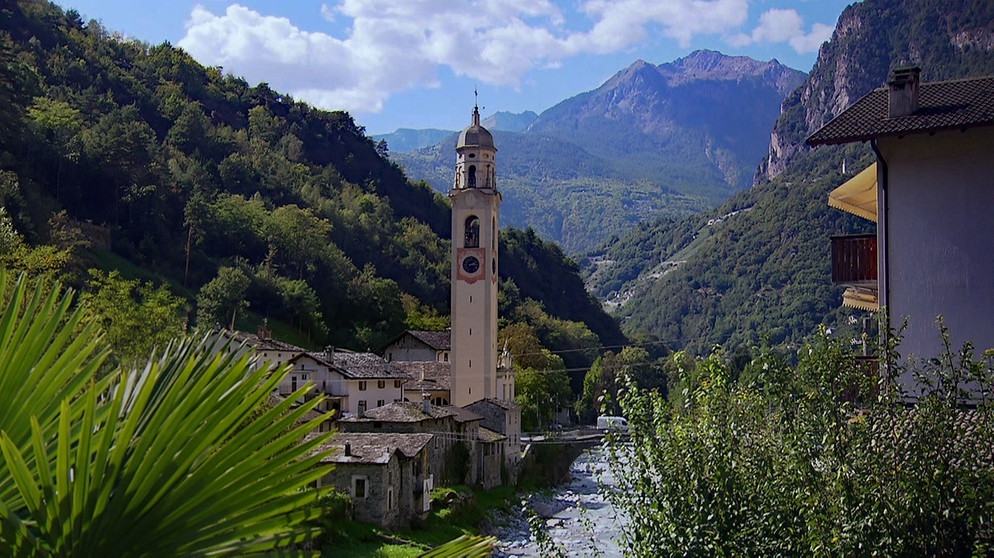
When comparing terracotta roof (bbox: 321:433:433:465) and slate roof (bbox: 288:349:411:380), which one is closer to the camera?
terracotta roof (bbox: 321:433:433:465)

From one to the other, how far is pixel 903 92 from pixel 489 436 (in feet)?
154

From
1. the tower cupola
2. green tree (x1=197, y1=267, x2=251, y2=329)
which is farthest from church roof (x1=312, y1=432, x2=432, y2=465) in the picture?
the tower cupola

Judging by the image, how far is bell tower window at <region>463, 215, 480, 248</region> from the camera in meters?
69.4

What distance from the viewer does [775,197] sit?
195500 mm

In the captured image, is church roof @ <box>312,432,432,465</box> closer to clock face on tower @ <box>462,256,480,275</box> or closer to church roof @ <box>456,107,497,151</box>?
clock face on tower @ <box>462,256,480,275</box>

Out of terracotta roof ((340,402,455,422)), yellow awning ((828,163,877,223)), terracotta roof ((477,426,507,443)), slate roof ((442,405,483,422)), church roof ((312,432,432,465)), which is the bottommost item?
terracotta roof ((477,426,507,443))

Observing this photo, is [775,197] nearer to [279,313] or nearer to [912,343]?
[279,313]

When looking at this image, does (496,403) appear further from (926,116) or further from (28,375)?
(28,375)

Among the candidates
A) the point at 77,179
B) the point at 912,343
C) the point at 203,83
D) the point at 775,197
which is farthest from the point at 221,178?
the point at 775,197

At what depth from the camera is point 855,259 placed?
52.4 ft

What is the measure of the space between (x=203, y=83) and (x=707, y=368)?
435ft

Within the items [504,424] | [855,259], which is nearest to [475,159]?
[504,424]

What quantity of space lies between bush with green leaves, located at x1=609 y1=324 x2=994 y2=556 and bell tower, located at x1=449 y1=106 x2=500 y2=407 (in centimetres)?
5499

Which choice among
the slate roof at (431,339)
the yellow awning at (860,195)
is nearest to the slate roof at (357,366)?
the slate roof at (431,339)
